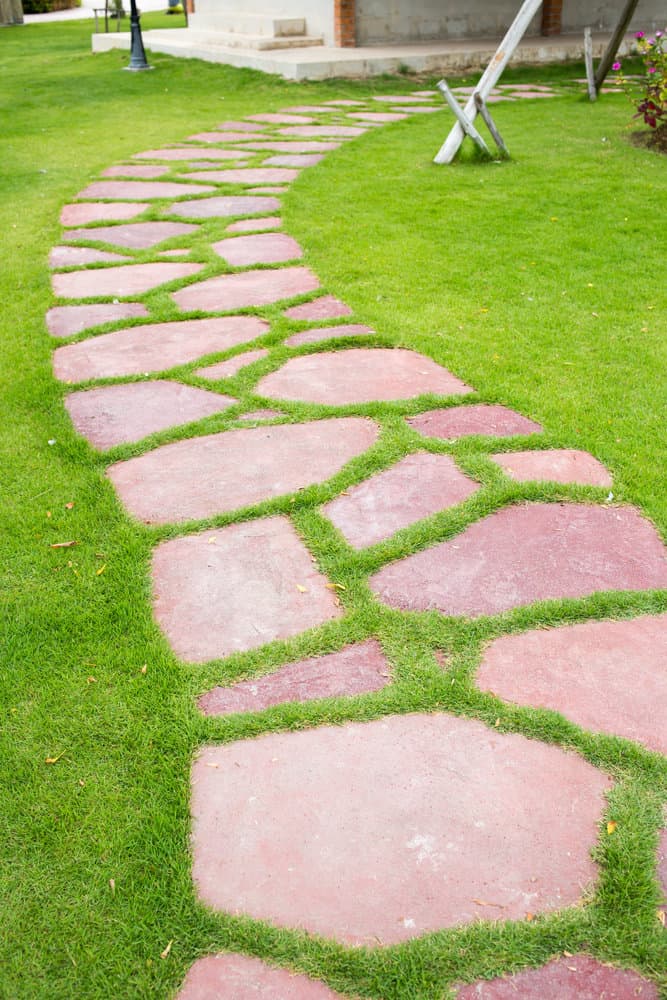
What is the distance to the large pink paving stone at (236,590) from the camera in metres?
1.85

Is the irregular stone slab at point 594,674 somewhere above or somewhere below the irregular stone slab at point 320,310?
below

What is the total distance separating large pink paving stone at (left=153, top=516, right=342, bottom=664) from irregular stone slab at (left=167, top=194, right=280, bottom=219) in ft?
11.4

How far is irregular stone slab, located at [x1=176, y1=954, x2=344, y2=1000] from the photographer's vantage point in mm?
1196

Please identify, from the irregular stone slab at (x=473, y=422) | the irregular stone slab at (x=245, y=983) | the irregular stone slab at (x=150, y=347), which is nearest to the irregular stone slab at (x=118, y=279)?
the irregular stone slab at (x=150, y=347)

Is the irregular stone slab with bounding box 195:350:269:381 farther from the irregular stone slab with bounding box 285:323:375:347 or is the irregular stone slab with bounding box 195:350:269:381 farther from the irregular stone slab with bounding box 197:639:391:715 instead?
the irregular stone slab with bounding box 197:639:391:715

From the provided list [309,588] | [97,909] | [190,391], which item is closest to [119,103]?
[190,391]

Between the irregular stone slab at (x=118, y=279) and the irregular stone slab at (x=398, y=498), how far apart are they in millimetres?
2014

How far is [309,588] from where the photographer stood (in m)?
1.99

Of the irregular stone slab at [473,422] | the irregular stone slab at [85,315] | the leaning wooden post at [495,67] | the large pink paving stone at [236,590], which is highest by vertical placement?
the leaning wooden post at [495,67]

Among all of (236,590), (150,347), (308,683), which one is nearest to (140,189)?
(150,347)

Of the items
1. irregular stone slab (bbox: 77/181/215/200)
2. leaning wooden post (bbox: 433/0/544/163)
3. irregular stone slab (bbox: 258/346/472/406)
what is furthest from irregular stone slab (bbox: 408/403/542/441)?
leaning wooden post (bbox: 433/0/544/163)

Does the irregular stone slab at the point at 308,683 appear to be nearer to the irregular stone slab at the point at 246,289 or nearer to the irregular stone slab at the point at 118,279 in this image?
the irregular stone slab at the point at 246,289

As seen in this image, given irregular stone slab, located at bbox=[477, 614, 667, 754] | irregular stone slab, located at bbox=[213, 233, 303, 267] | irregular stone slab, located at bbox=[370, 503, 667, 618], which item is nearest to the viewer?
irregular stone slab, located at bbox=[477, 614, 667, 754]

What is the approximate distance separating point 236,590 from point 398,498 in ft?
1.87
